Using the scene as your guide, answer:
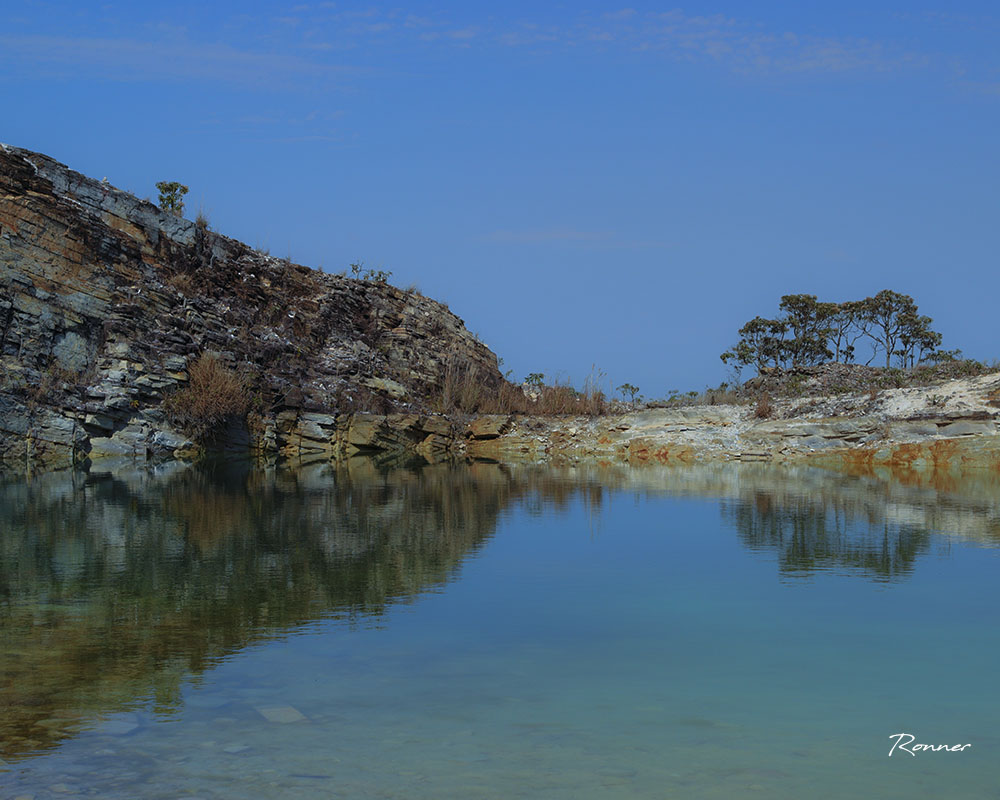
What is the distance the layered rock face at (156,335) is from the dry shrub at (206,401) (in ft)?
1.05

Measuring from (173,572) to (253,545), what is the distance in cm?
157

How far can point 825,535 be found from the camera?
421 inches

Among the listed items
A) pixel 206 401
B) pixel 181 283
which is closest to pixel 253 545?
pixel 206 401

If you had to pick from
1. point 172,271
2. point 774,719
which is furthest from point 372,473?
point 774,719

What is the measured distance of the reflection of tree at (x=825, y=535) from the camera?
8.97m

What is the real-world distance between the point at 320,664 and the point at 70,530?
6.27 meters

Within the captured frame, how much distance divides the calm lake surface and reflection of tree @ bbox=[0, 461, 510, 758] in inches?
1.4

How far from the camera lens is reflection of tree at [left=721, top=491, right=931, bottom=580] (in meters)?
8.97

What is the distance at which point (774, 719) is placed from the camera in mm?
4641

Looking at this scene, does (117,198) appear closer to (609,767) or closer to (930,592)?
(930,592)
